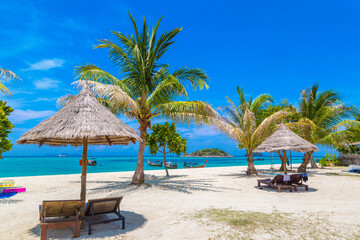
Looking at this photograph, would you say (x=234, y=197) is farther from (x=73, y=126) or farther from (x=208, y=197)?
(x=73, y=126)

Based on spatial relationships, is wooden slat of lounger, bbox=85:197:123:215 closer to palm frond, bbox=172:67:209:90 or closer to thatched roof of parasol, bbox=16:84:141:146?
thatched roof of parasol, bbox=16:84:141:146

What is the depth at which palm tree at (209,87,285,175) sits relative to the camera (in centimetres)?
1522

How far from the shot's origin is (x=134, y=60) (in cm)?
1123

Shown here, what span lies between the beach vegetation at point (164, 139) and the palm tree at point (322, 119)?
8.30 m

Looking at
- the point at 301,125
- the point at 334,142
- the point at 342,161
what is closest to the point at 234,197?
the point at 301,125

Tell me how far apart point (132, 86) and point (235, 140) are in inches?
342

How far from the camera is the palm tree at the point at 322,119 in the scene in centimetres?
1714

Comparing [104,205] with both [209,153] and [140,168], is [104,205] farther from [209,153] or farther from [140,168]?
[209,153]

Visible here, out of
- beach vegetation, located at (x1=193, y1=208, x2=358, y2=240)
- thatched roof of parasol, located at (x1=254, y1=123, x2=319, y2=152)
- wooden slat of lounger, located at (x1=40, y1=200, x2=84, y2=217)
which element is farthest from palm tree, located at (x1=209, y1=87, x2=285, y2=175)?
wooden slat of lounger, located at (x1=40, y1=200, x2=84, y2=217)

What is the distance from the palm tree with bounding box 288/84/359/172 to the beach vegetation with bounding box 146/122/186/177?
8.30m

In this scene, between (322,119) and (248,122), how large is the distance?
256 inches

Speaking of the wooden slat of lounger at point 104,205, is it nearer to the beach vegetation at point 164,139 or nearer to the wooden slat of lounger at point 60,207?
the wooden slat of lounger at point 60,207

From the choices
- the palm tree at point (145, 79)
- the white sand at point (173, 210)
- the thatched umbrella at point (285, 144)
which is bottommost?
the white sand at point (173, 210)

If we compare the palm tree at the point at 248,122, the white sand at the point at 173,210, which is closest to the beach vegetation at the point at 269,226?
the white sand at the point at 173,210
